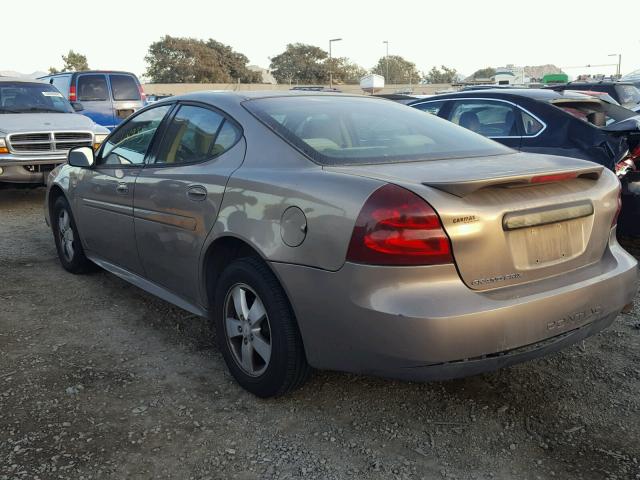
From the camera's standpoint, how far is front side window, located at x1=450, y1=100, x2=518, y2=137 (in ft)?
20.3

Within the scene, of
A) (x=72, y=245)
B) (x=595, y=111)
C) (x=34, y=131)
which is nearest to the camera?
(x=72, y=245)

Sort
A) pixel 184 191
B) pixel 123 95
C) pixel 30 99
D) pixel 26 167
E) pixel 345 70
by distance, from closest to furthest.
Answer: pixel 184 191, pixel 26 167, pixel 30 99, pixel 123 95, pixel 345 70

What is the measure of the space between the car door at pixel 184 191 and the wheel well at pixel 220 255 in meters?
0.07

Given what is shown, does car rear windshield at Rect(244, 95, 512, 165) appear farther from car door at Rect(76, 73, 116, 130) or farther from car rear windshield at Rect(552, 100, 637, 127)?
car door at Rect(76, 73, 116, 130)

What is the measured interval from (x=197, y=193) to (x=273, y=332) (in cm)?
92

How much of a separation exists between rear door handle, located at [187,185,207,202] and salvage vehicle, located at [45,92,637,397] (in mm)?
10

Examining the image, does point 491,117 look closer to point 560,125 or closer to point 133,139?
point 560,125

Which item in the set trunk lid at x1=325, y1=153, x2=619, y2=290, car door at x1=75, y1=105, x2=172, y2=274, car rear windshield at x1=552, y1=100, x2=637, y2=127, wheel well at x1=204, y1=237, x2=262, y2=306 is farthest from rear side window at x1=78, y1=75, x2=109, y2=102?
→ trunk lid at x1=325, y1=153, x2=619, y2=290

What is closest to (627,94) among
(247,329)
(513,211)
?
(513,211)

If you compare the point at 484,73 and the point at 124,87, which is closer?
the point at 124,87

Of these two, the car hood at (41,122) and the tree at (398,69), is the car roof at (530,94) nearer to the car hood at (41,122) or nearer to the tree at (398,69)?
the car hood at (41,122)

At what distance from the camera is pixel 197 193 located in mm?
3271

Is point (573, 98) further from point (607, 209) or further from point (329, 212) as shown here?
point (329, 212)

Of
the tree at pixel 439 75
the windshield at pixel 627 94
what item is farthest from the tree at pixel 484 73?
the windshield at pixel 627 94
